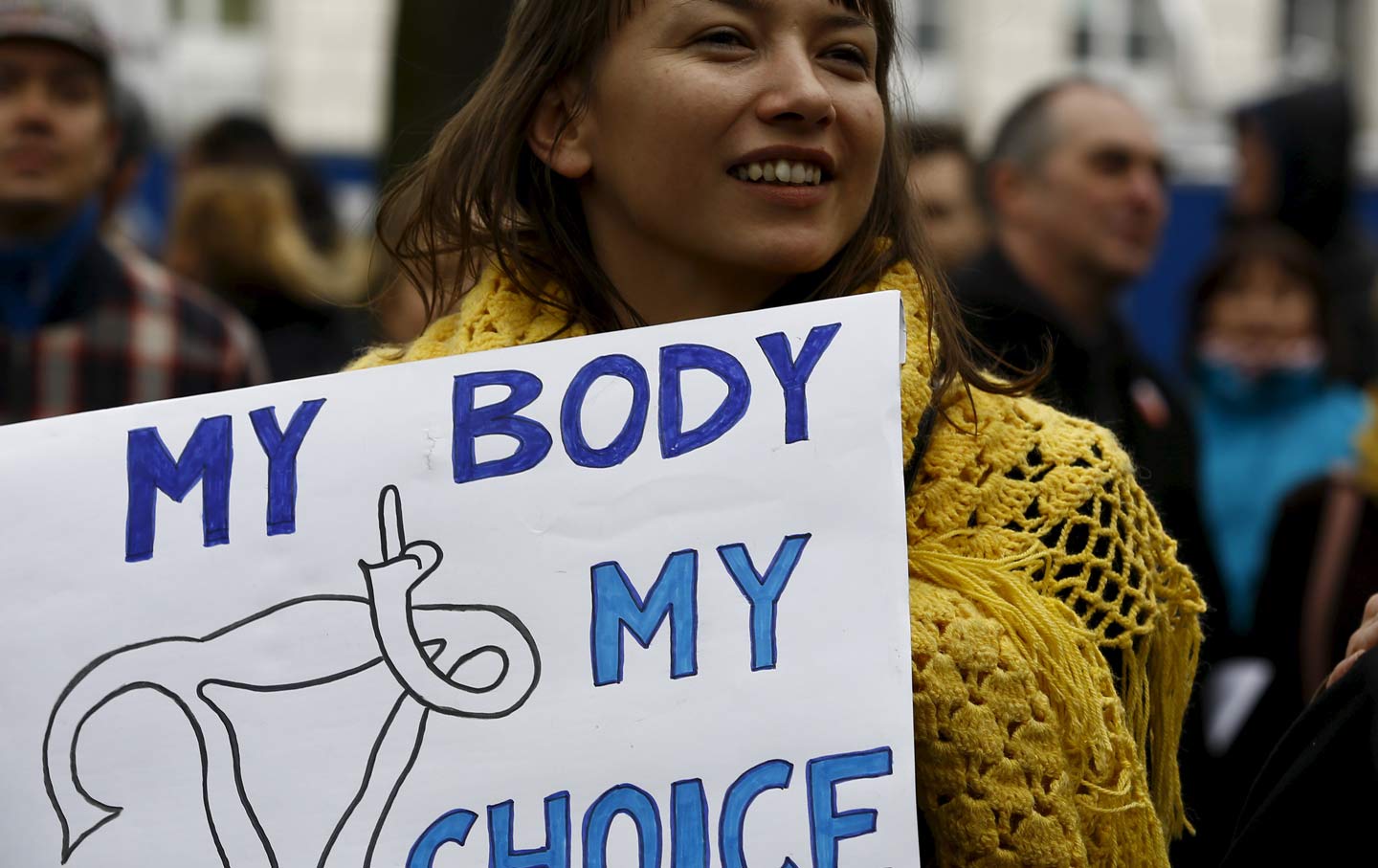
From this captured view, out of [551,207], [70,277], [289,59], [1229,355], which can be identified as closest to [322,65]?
[289,59]

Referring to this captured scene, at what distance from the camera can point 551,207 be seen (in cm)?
214

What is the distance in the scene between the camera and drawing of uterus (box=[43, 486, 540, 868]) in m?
1.73

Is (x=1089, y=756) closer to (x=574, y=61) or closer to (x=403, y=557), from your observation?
(x=403, y=557)

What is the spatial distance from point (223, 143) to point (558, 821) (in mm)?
4054

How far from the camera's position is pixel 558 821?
1.72 metres

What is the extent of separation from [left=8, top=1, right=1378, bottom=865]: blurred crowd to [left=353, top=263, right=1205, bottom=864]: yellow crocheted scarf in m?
0.41

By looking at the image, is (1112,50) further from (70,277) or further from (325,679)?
(325,679)

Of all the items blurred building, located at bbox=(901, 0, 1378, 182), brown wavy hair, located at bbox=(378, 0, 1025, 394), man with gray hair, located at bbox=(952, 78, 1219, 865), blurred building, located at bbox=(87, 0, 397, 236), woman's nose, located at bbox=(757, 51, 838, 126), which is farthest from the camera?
blurred building, located at bbox=(901, 0, 1378, 182)

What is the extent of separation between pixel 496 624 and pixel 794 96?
56 centimetres

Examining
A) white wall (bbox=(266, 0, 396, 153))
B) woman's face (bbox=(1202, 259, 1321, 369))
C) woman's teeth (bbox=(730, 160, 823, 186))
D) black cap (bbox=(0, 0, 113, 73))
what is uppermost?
white wall (bbox=(266, 0, 396, 153))

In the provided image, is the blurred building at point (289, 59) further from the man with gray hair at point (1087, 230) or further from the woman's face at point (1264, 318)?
the man with gray hair at point (1087, 230)

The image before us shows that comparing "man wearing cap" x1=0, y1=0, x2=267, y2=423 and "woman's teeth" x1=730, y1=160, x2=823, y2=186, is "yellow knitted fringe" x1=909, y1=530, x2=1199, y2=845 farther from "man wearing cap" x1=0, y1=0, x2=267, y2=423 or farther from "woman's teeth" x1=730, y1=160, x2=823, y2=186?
"man wearing cap" x1=0, y1=0, x2=267, y2=423

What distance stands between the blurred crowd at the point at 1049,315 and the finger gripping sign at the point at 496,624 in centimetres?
50

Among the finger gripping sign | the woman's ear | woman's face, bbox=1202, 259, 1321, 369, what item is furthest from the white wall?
the finger gripping sign
